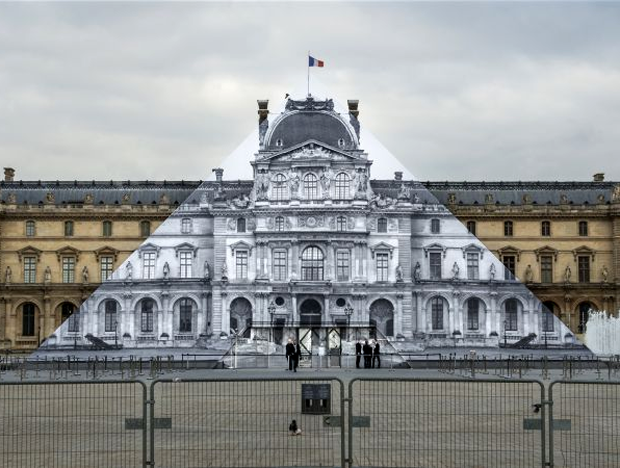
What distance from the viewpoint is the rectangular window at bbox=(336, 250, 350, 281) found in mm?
48719

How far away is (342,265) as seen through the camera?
48750mm

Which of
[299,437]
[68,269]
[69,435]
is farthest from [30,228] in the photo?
[299,437]

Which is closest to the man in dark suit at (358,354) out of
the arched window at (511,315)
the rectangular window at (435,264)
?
the rectangular window at (435,264)

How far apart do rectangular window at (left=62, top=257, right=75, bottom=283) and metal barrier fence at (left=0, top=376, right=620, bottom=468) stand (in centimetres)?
4735

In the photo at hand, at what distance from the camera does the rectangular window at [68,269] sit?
61.0 m

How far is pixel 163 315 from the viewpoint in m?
47.4

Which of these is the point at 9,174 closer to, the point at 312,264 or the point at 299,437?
the point at 312,264

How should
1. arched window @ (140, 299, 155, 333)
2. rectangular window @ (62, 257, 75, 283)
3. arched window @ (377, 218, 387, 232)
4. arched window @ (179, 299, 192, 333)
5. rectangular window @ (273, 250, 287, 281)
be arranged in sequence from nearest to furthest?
arched window @ (140, 299, 155, 333) → arched window @ (179, 299, 192, 333) → rectangular window @ (273, 250, 287, 281) → arched window @ (377, 218, 387, 232) → rectangular window @ (62, 257, 75, 283)

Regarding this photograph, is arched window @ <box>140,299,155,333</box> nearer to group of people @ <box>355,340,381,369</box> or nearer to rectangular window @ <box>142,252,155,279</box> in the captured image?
rectangular window @ <box>142,252,155,279</box>

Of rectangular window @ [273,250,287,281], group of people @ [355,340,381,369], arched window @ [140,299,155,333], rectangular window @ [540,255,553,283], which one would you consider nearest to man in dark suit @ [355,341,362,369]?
group of people @ [355,340,381,369]

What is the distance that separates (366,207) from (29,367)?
16254 millimetres

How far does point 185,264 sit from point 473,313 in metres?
12.8

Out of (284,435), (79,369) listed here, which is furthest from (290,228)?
(284,435)

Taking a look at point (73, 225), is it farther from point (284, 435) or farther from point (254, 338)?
point (284, 435)
